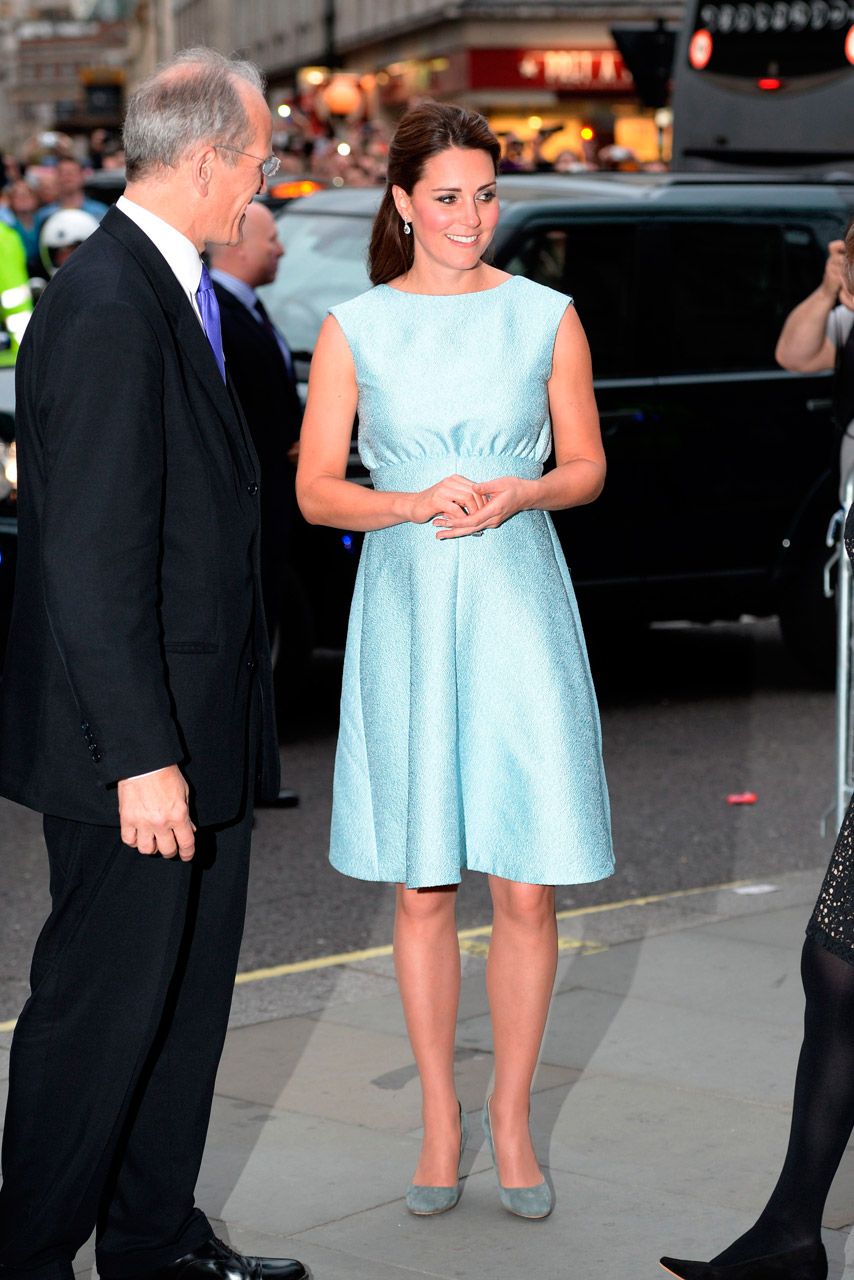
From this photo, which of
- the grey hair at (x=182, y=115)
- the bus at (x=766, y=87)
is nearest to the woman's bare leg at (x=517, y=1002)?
the grey hair at (x=182, y=115)

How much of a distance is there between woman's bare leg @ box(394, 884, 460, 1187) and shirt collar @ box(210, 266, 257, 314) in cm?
346

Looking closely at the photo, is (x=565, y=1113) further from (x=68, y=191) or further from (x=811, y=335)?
(x=68, y=191)

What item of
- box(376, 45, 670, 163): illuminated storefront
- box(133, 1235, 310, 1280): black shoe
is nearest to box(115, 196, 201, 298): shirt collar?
box(133, 1235, 310, 1280): black shoe

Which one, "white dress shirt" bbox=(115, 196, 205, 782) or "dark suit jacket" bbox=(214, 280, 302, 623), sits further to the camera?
"dark suit jacket" bbox=(214, 280, 302, 623)

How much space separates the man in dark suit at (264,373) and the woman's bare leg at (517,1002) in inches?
122

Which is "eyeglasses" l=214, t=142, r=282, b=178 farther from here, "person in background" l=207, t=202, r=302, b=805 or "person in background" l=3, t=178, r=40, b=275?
"person in background" l=3, t=178, r=40, b=275

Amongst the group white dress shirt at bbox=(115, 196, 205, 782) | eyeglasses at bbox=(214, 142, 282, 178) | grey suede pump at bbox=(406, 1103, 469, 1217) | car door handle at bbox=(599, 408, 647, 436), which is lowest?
grey suede pump at bbox=(406, 1103, 469, 1217)

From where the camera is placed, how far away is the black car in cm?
854

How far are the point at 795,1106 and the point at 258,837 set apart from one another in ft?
13.0

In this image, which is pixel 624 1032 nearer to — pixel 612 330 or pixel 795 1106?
pixel 795 1106

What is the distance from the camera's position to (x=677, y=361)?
8734 millimetres

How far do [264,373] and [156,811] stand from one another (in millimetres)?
4021

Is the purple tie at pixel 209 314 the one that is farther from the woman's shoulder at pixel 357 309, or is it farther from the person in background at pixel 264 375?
the person in background at pixel 264 375

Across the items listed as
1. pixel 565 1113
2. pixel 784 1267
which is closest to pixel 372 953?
pixel 565 1113
